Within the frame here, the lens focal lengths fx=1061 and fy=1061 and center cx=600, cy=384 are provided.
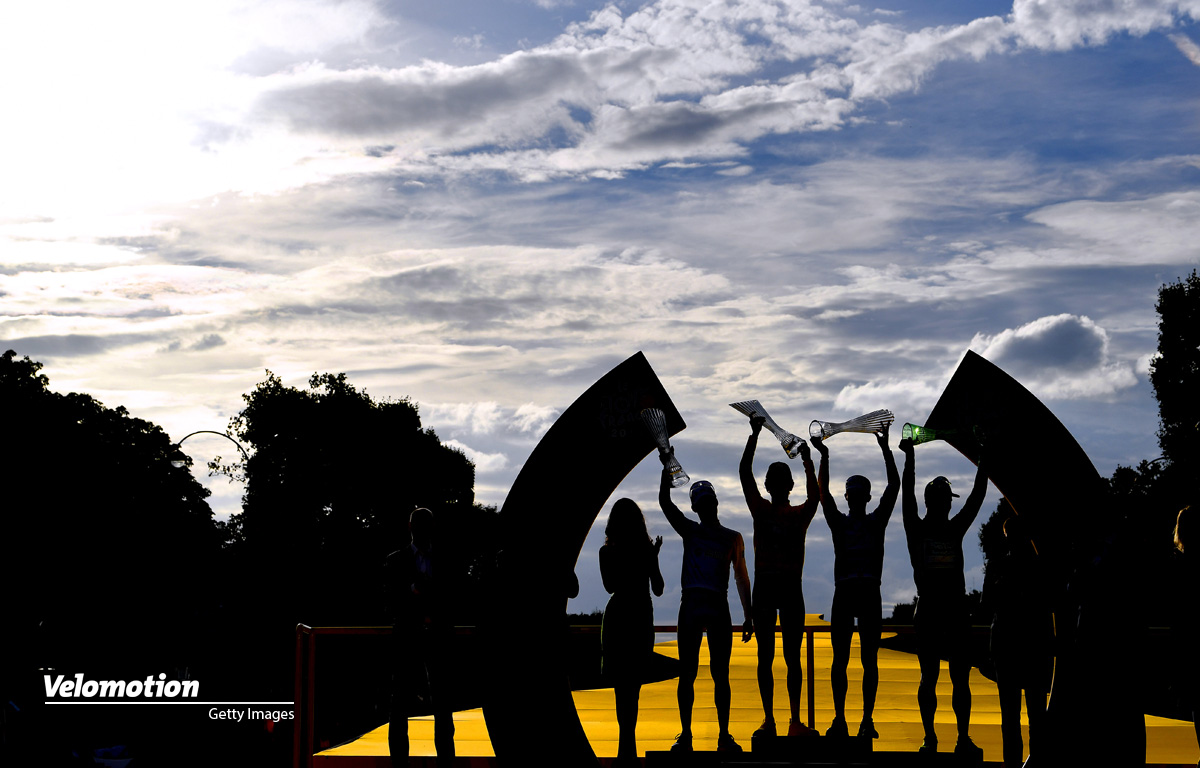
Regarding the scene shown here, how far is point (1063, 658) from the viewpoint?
9562mm

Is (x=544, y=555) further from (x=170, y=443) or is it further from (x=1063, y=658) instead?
(x=170, y=443)

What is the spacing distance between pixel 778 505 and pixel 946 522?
1504mm

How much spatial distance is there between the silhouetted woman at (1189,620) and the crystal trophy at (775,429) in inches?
136

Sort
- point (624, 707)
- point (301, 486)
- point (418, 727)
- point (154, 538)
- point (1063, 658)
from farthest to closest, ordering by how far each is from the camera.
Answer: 1. point (301, 486)
2. point (154, 538)
3. point (418, 727)
4. point (1063, 658)
5. point (624, 707)

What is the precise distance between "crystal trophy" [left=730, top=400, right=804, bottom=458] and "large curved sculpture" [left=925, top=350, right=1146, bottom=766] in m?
1.41

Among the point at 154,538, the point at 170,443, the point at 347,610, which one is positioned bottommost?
the point at 347,610

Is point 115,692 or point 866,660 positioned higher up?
point 866,660

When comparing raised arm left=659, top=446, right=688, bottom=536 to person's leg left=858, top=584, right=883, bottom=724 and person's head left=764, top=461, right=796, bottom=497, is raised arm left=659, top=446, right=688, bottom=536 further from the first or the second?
person's leg left=858, top=584, right=883, bottom=724

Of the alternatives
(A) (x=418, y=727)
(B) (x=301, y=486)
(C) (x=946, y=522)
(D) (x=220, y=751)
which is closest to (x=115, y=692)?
(D) (x=220, y=751)

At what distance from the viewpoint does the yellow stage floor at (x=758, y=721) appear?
10734 mm

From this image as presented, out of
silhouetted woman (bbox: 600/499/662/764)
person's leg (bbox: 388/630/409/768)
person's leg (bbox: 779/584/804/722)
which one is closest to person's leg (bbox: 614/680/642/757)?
silhouetted woman (bbox: 600/499/662/764)

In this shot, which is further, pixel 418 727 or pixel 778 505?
pixel 418 727

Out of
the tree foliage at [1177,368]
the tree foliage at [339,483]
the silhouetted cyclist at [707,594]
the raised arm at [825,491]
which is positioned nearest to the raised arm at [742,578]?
the silhouetted cyclist at [707,594]

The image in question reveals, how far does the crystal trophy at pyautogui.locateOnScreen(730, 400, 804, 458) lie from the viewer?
9430 millimetres
